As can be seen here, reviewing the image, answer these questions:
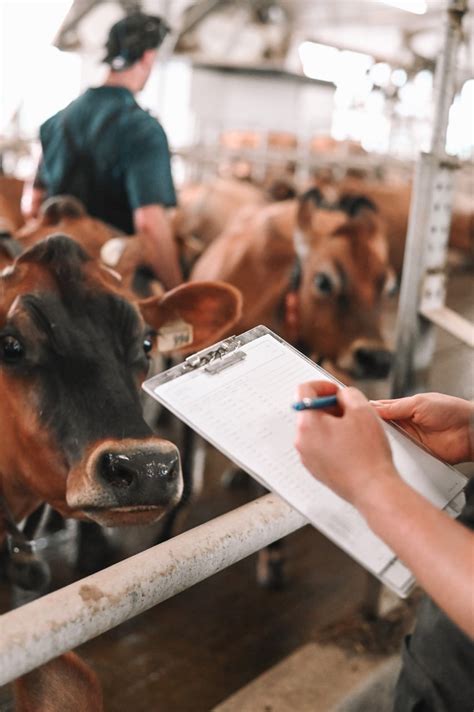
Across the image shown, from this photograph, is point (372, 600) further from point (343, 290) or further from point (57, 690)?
point (57, 690)

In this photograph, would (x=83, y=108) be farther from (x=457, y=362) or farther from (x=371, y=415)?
(x=371, y=415)

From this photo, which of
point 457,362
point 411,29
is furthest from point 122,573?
point 411,29

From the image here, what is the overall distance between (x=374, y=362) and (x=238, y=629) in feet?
3.92

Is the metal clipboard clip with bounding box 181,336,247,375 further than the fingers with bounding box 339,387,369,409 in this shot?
Yes

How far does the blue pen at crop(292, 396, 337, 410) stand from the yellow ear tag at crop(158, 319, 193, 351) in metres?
1.01

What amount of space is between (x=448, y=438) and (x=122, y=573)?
499 mm

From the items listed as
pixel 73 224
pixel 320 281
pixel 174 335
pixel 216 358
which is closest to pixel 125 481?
pixel 216 358

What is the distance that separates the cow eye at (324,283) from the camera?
10.8ft

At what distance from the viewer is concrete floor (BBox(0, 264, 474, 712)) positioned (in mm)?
2107

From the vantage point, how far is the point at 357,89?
1170cm

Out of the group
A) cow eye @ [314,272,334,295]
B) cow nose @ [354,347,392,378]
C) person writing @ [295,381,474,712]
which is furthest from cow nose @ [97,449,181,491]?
cow eye @ [314,272,334,295]

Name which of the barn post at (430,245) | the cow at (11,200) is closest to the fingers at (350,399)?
the barn post at (430,245)

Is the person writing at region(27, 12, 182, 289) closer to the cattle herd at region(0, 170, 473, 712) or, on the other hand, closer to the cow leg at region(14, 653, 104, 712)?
the cattle herd at region(0, 170, 473, 712)

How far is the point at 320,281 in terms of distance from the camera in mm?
3307
